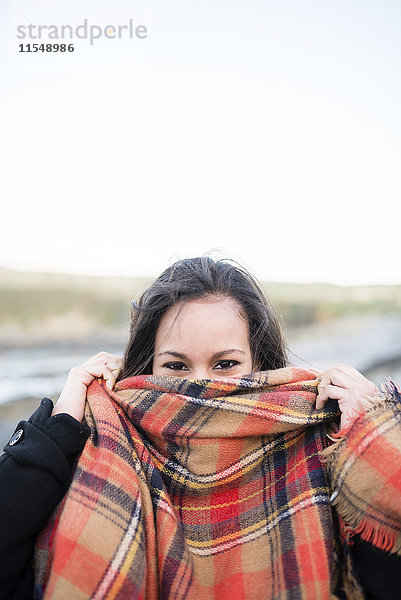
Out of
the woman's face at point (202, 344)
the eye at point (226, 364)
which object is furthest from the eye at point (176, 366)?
the eye at point (226, 364)

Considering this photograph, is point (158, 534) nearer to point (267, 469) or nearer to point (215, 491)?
point (215, 491)

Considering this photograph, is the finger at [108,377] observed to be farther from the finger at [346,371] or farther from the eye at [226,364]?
the finger at [346,371]

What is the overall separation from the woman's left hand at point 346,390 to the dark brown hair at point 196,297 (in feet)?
1.07

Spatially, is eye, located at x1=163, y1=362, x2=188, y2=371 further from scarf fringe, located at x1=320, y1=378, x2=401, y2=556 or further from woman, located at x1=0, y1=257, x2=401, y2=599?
scarf fringe, located at x1=320, y1=378, x2=401, y2=556

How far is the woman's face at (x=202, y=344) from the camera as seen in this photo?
1.63 meters

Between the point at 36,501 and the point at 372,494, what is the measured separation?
0.87 metres

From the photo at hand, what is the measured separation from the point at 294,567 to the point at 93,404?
735 millimetres

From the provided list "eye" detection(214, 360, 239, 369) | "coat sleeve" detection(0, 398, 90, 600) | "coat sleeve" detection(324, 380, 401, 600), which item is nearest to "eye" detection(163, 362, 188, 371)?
"eye" detection(214, 360, 239, 369)

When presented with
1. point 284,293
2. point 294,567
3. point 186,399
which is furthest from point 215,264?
point 284,293

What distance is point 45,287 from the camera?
23.2 ft

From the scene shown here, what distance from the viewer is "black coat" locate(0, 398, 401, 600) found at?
1234 millimetres

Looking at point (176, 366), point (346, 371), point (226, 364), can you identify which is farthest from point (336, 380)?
point (176, 366)

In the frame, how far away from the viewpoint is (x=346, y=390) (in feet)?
4.84

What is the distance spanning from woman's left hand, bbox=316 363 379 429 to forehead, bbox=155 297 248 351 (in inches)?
12.5
